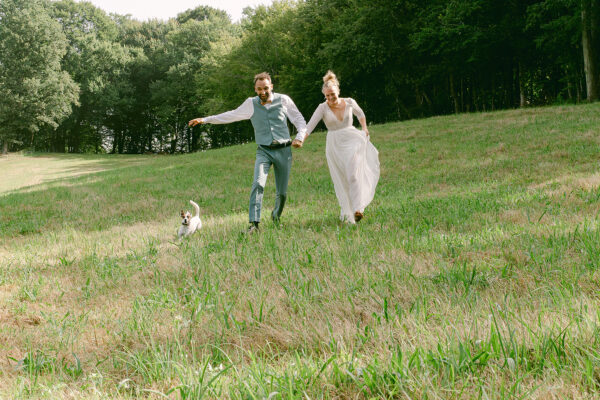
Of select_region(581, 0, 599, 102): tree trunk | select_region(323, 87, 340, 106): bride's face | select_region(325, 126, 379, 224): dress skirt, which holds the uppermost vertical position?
select_region(581, 0, 599, 102): tree trunk

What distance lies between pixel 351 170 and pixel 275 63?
37.1 meters

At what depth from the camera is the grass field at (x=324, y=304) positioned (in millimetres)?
1899

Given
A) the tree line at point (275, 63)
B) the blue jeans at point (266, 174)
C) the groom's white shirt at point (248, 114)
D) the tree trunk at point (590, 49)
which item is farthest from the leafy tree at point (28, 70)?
the tree trunk at point (590, 49)

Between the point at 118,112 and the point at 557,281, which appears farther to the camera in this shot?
the point at 118,112

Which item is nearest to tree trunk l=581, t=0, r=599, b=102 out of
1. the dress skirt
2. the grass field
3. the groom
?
the grass field

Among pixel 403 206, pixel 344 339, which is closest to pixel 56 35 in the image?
pixel 403 206

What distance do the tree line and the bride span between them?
68.0 feet

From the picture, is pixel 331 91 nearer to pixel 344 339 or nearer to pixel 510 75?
pixel 344 339

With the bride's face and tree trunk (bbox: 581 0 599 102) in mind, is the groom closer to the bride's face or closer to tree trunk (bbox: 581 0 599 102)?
the bride's face

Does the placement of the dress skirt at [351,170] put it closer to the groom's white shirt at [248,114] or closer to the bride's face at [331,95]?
the bride's face at [331,95]

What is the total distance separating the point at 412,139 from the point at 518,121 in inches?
170

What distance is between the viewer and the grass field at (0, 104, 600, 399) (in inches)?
74.8

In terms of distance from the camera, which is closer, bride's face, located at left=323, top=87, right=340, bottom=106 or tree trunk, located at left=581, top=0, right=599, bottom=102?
bride's face, located at left=323, top=87, right=340, bottom=106

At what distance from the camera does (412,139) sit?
57.8ft
